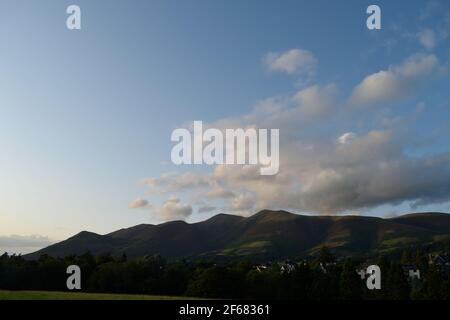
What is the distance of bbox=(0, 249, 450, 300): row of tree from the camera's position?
125 m

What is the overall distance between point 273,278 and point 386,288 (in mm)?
36230

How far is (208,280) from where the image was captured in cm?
12212

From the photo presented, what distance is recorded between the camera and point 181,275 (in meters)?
134

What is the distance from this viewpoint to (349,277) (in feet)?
454

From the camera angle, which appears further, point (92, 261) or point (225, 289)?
point (92, 261)

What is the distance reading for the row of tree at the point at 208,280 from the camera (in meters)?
125
